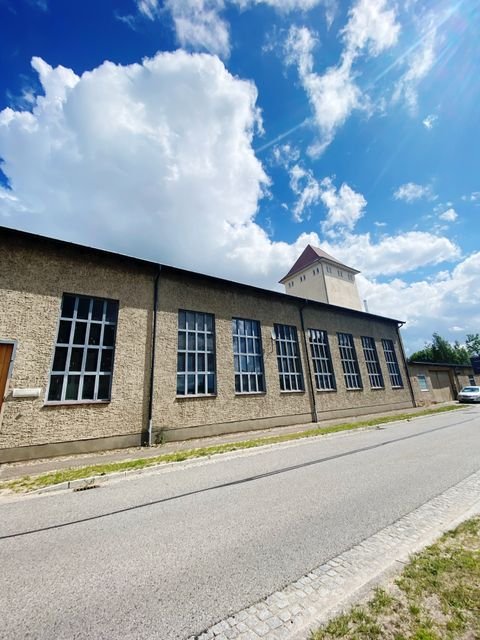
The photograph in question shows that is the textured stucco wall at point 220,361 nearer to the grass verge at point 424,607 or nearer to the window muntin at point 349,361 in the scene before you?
the window muntin at point 349,361

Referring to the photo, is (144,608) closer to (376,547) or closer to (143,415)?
(376,547)

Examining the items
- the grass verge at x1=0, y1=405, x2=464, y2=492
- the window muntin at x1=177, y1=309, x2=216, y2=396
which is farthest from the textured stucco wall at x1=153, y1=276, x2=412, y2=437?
the grass verge at x1=0, y1=405, x2=464, y2=492

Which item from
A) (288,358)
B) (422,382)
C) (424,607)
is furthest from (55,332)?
(422,382)

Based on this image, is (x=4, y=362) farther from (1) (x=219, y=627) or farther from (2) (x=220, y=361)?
(1) (x=219, y=627)

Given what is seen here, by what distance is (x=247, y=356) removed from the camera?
13055 mm

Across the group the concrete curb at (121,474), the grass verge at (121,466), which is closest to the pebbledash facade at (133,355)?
the grass verge at (121,466)

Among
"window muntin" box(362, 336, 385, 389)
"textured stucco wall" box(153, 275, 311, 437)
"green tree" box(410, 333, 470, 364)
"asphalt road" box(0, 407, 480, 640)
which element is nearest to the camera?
"asphalt road" box(0, 407, 480, 640)

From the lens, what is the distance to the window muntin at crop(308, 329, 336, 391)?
51.2 feet

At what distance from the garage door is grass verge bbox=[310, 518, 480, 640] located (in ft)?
89.1

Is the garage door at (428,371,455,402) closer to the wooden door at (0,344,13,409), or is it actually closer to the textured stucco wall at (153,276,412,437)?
the textured stucco wall at (153,276,412,437)

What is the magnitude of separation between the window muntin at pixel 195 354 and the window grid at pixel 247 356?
127cm

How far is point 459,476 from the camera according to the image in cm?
534

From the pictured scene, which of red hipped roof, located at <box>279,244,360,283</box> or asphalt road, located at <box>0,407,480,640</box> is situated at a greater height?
red hipped roof, located at <box>279,244,360,283</box>

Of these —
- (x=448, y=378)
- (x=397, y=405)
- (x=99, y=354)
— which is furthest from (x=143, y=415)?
(x=448, y=378)
